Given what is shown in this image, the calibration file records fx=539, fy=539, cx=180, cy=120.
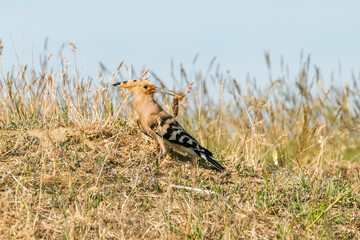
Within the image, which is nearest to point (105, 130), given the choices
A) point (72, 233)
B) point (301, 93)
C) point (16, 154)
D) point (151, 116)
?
point (151, 116)

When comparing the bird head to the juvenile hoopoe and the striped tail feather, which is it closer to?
the juvenile hoopoe

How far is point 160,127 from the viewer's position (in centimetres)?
499

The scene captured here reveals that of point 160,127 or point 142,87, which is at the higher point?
point 142,87

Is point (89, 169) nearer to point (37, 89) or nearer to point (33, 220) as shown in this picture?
point (33, 220)

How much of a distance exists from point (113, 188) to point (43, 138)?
3.52 ft

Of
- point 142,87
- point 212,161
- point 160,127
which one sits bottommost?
point 212,161

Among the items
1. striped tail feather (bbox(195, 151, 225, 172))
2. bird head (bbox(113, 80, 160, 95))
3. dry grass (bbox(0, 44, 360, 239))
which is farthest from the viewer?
bird head (bbox(113, 80, 160, 95))

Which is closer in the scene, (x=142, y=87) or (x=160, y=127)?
(x=160, y=127)

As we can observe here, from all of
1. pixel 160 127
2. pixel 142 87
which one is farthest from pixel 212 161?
pixel 142 87

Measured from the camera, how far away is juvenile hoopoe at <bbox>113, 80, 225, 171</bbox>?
5.18m

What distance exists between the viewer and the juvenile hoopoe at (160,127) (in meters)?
5.18

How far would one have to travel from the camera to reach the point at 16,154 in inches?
195

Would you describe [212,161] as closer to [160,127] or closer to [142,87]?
[160,127]

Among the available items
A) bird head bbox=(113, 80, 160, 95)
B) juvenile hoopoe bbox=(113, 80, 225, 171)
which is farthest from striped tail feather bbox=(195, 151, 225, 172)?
bird head bbox=(113, 80, 160, 95)
